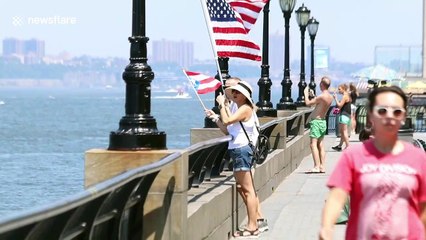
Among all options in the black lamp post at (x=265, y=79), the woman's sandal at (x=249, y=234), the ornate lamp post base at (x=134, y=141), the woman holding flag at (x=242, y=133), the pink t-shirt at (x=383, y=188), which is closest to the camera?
the pink t-shirt at (x=383, y=188)

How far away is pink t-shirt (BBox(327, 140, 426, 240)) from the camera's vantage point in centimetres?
676

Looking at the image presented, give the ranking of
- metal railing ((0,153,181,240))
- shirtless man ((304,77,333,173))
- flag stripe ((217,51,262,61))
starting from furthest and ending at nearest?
shirtless man ((304,77,333,173)) → flag stripe ((217,51,262,61)) → metal railing ((0,153,181,240))

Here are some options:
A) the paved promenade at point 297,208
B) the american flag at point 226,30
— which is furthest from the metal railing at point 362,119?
the american flag at point 226,30

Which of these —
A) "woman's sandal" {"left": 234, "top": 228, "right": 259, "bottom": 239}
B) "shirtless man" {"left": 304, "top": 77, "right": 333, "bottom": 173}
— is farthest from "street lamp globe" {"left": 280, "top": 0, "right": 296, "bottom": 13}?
"woman's sandal" {"left": 234, "top": 228, "right": 259, "bottom": 239}

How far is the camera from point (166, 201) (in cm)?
1059

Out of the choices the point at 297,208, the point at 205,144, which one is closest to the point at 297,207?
the point at 297,208

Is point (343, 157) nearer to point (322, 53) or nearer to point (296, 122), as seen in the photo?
point (296, 122)

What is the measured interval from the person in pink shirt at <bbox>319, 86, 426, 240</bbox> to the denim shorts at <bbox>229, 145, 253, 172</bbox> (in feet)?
22.0

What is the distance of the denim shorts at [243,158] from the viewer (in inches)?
537

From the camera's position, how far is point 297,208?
17.5m

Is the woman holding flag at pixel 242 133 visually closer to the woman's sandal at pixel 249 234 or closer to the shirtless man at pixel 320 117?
the woman's sandal at pixel 249 234

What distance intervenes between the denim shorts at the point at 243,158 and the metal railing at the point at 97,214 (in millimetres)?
3062

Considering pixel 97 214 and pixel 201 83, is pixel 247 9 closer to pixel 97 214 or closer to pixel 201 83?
pixel 201 83

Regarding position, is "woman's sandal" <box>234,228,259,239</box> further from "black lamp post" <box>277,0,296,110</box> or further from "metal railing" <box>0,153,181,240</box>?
"black lamp post" <box>277,0,296,110</box>
